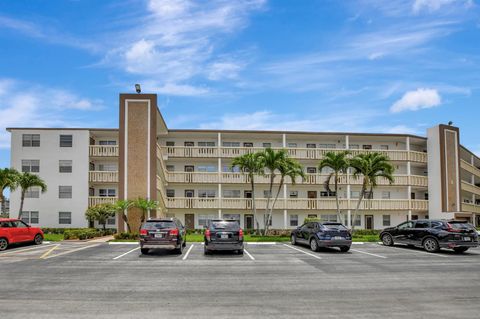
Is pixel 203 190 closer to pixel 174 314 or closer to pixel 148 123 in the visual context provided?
pixel 148 123

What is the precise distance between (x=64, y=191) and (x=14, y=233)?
56.5 feet

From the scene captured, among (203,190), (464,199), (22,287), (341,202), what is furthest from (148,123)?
(464,199)

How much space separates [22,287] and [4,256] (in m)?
8.77

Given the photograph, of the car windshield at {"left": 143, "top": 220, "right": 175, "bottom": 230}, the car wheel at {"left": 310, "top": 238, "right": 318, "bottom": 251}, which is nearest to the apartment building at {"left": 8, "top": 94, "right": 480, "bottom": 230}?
the car windshield at {"left": 143, "top": 220, "right": 175, "bottom": 230}

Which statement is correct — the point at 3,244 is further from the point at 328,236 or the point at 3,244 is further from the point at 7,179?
the point at 328,236

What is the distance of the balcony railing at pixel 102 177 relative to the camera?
39188 millimetres

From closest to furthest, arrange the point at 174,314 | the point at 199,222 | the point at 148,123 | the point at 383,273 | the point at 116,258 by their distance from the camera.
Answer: the point at 174,314 → the point at 383,273 → the point at 116,258 → the point at 148,123 → the point at 199,222

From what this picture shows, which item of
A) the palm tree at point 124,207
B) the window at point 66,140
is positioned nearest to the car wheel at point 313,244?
the palm tree at point 124,207

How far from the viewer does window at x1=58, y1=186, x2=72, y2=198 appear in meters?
39.3

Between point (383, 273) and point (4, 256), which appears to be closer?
point (383, 273)

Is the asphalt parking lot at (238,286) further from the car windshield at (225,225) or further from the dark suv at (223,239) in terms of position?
the car windshield at (225,225)

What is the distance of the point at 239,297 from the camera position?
34.0 feet

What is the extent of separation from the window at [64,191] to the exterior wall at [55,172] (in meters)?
0.27

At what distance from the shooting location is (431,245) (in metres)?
21.6
